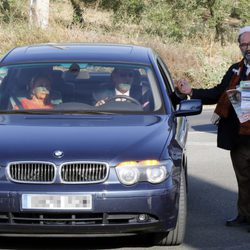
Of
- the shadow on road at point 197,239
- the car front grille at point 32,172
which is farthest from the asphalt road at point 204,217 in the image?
the car front grille at point 32,172

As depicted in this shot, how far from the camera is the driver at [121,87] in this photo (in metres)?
7.16

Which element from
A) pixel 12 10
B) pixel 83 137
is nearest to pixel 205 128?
pixel 83 137

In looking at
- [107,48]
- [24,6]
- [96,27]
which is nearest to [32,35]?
[96,27]

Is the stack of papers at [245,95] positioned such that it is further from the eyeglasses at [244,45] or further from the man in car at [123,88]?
the man in car at [123,88]

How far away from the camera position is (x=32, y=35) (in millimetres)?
24266

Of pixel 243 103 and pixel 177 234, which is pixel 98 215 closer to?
pixel 177 234

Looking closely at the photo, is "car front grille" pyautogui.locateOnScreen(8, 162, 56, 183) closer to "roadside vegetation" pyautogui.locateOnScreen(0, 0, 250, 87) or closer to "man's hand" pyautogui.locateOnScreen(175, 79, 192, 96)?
"man's hand" pyautogui.locateOnScreen(175, 79, 192, 96)

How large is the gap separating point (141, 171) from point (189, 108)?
144cm

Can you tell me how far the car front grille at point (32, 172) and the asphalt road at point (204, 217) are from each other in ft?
2.56

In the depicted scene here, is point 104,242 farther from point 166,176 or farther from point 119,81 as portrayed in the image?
point 119,81

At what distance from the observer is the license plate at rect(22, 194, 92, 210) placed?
5664mm

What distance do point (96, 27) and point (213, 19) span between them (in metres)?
6.42

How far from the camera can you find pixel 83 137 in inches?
242

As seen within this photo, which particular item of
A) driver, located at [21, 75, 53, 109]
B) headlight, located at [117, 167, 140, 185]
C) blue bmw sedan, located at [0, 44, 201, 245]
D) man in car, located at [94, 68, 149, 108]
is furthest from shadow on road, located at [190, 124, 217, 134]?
headlight, located at [117, 167, 140, 185]
